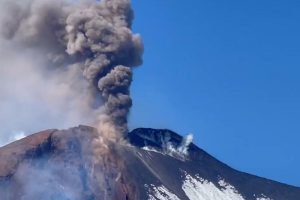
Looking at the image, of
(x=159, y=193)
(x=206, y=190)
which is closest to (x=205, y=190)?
(x=206, y=190)

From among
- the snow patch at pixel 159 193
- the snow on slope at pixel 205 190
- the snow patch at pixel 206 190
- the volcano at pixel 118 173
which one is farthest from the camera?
the snow patch at pixel 206 190

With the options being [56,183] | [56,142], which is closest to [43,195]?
[56,183]

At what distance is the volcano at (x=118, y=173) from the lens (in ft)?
222

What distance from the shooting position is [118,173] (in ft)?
231

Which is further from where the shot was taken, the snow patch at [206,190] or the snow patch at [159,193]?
the snow patch at [206,190]

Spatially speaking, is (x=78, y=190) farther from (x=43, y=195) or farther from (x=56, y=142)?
(x=56, y=142)

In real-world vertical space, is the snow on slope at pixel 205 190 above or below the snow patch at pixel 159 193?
above

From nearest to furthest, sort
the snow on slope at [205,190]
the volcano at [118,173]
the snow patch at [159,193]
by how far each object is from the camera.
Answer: the volcano at [118,173] → the snow patch at [159,193] → the snow on slope at [205,190]

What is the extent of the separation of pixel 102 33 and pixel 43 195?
22.5m

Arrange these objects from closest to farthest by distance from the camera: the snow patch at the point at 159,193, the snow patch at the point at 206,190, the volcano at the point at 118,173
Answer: the volcano at the point at 118,173 < the snow patch at the point at 159,193 < the snow patch at the point at 206,190

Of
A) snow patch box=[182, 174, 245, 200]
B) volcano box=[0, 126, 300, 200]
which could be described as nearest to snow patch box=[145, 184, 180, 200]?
volcano box=[0, 126, 300, 200]

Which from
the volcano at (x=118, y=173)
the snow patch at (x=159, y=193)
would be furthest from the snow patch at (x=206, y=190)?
the snow patch at (x=159, y=193)

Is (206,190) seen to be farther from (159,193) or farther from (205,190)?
(159,193)

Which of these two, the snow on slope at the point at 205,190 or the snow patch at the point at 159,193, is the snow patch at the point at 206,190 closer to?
the snow on slope at the point at 205,190
